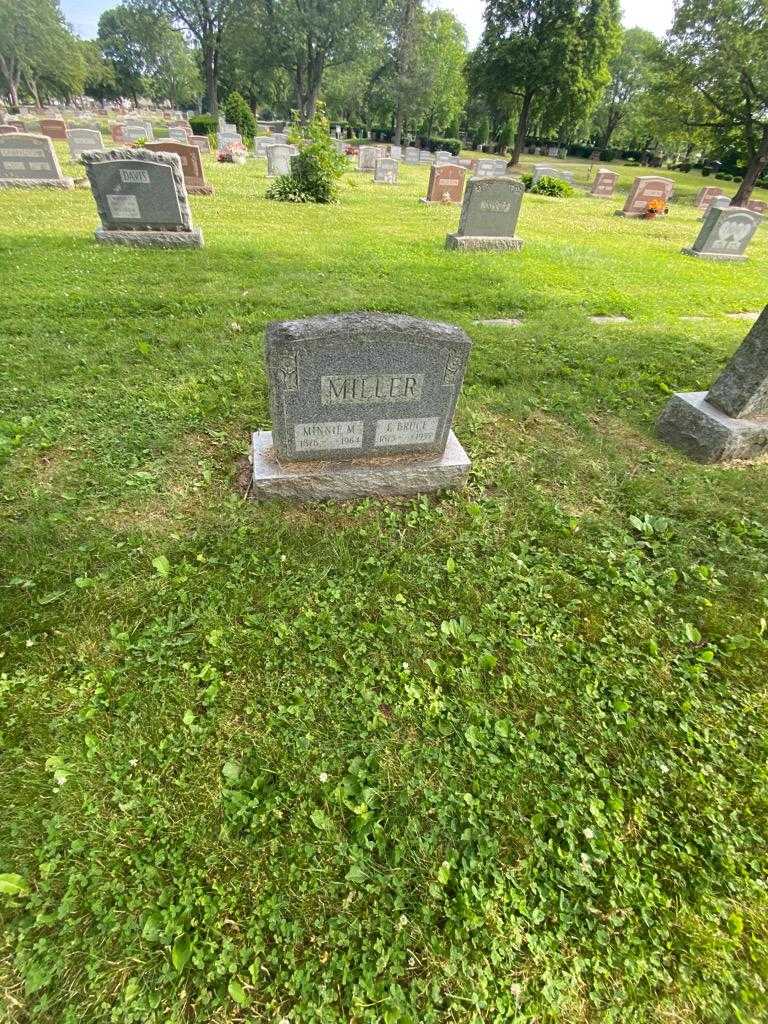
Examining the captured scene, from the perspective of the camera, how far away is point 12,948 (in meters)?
1.63

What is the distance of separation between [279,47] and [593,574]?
51.4 m

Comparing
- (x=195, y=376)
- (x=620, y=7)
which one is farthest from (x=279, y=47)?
(x=195, y=376)

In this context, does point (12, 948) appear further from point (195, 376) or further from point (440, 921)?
point (195, 376)

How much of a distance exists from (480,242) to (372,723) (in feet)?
35.2

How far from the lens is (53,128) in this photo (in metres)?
23.6

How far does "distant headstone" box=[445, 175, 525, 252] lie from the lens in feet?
32.9

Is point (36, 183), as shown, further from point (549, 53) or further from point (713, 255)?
point (549, 53)

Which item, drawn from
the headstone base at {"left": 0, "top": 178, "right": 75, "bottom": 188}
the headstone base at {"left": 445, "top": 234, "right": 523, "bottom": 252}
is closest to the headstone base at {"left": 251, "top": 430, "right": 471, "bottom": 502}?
the headstone base at {"left": 445, "top": 234, "right": 523, "bottom": 252}

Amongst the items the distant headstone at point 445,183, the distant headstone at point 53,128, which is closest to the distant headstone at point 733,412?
the distant headstone at point 445,183

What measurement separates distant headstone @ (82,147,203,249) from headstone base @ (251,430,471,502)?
7.18m

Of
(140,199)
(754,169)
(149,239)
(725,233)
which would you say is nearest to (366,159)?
(754,169)

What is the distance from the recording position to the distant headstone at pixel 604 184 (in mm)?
21609

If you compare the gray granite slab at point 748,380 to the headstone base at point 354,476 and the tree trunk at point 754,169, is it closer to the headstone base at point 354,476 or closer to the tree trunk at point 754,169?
the headstone base at point 354,476

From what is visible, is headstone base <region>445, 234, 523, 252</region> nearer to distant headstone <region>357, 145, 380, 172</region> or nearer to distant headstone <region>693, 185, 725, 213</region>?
distant headstone <region>693, 185, 725, 213</region>
